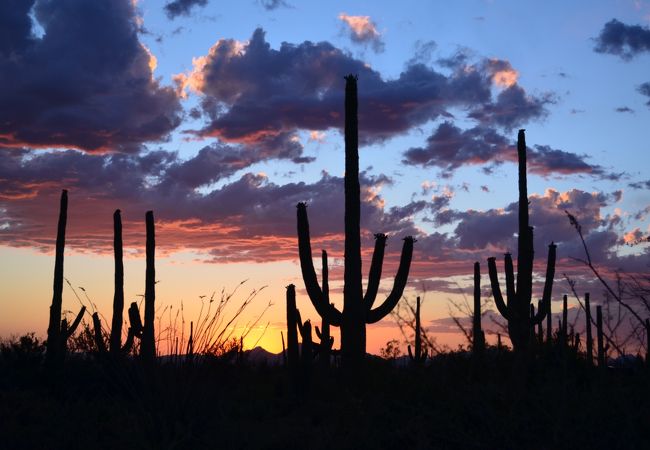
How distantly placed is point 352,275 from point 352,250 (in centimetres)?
56

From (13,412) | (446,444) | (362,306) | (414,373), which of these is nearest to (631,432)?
(446,444)

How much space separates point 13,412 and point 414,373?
22.2ft

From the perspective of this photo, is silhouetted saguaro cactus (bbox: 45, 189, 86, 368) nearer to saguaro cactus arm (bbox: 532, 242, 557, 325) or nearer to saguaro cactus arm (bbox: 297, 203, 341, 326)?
saguaro cactus arm (bbox: 297, 203, 341, 326)

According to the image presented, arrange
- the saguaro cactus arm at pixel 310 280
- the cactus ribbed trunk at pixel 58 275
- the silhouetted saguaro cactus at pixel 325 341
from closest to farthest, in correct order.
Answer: the saguaro cactus arm at pixel 310 280, the silhouetted saguaro cactus at pixel 325 341, the cactus ribbed trunk at pixel 58 275

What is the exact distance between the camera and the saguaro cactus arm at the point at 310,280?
15.3m

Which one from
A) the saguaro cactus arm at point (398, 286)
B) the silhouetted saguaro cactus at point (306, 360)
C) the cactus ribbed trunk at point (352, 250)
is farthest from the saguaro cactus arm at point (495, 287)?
the silhouetted saguaro cactus at point (306, 360)

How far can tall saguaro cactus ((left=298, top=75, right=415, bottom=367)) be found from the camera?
15.0 meters

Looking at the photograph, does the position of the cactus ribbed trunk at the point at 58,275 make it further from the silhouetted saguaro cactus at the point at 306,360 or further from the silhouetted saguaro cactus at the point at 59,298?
the silhouetted saguaro cactus at the point at 306,360

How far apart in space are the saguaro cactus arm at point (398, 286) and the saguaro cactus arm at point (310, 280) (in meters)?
0.80

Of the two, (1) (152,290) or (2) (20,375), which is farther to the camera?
(1) (152,290)

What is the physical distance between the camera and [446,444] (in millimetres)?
7594

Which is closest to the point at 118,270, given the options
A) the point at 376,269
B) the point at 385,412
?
the point at 376,269

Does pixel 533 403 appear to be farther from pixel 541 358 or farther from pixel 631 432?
pixel 541 358

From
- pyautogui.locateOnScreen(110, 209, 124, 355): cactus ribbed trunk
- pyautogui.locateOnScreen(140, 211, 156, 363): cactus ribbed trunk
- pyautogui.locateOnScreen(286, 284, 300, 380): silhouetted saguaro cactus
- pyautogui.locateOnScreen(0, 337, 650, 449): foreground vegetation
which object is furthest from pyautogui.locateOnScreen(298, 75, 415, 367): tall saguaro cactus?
pyautogui.locateOnScreen(110, 209, 124, 355): cactus ribbed trunk
